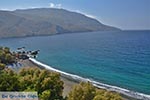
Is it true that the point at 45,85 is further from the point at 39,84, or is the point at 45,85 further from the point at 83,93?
the point at 83,93

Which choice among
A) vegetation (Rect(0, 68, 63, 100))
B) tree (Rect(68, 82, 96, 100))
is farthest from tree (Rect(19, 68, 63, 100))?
tree (Rect(68, 82, 96, 100))

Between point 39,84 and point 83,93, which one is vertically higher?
point 83,93

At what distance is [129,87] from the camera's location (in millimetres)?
51312

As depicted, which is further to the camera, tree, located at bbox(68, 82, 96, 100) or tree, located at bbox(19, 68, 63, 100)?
tree, located at bbox(19, 68, 63, 100)

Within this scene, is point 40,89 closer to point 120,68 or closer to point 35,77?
point 35,77

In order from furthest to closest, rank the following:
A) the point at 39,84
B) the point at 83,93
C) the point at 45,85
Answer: the point at 39,84, the point at 45,85, the point at 83,93

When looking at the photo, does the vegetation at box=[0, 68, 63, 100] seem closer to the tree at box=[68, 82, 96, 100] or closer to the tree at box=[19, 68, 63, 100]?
the tree at box=[19, 68, 63, 100]

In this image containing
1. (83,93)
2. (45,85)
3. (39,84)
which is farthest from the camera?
(39,84)

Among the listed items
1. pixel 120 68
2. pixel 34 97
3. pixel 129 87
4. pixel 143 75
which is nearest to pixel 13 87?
pixel 34 97

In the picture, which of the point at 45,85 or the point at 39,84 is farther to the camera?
the point at 39,84

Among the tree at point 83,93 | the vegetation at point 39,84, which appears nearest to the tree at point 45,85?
the vegetation at point 39,84

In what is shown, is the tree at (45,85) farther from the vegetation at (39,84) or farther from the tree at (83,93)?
the tree at (83,93)

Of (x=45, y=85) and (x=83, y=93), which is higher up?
(x=83, y=93)

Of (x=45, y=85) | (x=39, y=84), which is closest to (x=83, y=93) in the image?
(x=45, y=85)
